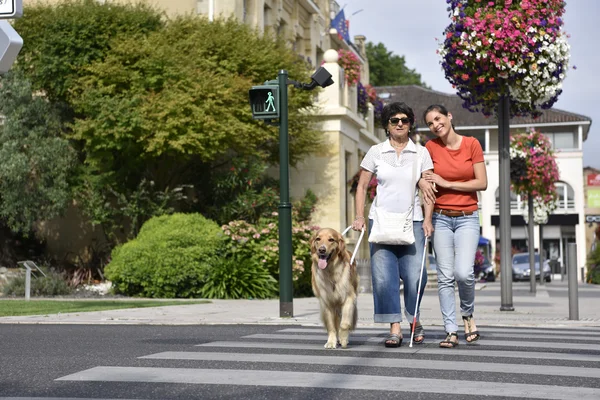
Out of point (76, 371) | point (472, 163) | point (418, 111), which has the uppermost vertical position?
point (418, 111)

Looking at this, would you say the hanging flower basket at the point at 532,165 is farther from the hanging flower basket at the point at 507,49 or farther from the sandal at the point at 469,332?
the sandal at the point at 469,332

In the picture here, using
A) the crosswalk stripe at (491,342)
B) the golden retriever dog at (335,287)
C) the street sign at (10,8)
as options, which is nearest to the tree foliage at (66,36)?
the crosswalk stripe at (491,342)

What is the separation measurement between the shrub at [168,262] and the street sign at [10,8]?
12.6 metres

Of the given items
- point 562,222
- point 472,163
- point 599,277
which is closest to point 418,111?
point 562,222

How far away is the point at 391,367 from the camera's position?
22.2 feet

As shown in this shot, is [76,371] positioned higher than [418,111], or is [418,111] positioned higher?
[418,111]

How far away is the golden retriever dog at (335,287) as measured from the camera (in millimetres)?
7867

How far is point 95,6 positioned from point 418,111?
45905 mm

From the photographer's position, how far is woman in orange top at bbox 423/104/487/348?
27.1 feet

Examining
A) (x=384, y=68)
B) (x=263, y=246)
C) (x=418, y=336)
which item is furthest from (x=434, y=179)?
(x=384, y=68)

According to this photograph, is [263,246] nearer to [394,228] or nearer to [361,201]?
[361,201]

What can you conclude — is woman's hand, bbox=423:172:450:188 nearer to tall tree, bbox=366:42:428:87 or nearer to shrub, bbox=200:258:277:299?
shrub, bbox=200:258:277:299

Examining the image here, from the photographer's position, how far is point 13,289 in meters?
19.2

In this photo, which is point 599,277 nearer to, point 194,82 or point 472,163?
point 194,82
